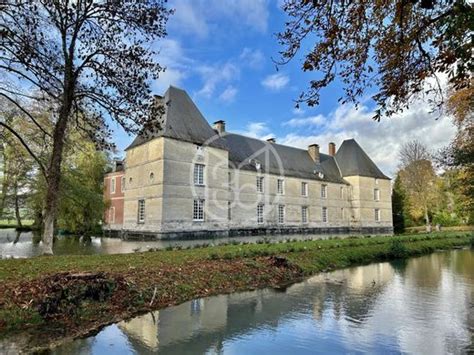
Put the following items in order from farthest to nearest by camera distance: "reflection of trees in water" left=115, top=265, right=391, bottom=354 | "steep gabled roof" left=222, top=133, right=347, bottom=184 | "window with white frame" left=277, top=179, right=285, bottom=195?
"window with white frame" left=277, top=179, right=285, bottom=195
"steep gabled roof" left=222, top=133, right=347, bottom=184
"reflection of trees in water" left=115, top=265, right=391, bottom=354

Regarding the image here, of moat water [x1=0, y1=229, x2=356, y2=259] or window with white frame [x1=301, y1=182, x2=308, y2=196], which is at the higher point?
window with white frame [x1=301, y1=182, x2=308, y2=196]

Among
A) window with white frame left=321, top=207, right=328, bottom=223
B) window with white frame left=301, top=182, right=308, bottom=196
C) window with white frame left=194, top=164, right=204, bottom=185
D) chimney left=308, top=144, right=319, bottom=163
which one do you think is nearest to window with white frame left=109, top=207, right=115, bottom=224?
window with white frame left=194, top=164, right=204, bottom=185

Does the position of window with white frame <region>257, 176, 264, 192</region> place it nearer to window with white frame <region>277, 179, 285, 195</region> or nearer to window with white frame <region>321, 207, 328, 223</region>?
window with white frame <region>277, 179, 285, 195</region>

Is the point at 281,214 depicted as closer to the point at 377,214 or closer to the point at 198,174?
the point at 198,174

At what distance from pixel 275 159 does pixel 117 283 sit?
1084 inches

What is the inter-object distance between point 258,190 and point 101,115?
69.8ft

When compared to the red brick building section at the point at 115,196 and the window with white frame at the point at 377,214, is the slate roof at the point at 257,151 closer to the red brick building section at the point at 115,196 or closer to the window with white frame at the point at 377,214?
the window with white frame at the point at 377,214

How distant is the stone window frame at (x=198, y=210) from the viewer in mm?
24422

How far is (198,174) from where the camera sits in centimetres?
2514

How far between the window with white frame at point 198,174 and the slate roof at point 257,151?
1740mm

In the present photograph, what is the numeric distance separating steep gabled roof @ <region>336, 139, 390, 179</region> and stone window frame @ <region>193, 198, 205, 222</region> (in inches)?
766

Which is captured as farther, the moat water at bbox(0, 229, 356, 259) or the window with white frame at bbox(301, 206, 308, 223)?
the window with white frame at bbox(301, 206, 308, 223)

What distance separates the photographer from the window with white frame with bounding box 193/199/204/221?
24.4m

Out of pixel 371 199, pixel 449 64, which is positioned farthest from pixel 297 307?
pixel 371 199
